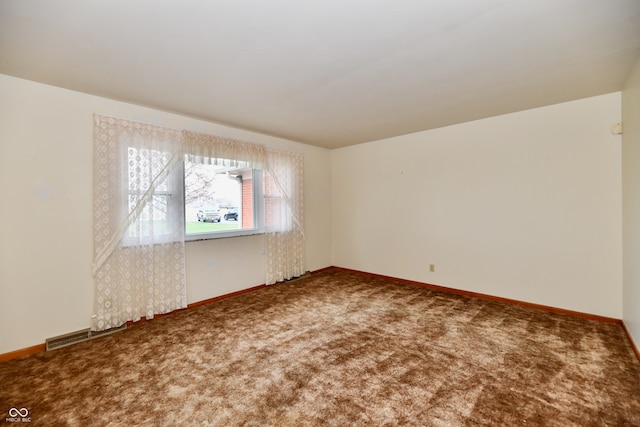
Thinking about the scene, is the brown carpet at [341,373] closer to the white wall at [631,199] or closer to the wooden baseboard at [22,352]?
the wooden baseboard at [22,352]

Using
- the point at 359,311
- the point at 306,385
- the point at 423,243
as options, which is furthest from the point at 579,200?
the point at 306,385

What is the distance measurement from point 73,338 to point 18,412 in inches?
39.5

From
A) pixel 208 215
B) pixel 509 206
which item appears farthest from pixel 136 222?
pixel 509 206

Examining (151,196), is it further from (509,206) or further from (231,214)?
(509,206)

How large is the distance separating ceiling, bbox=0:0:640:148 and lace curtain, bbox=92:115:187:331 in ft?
1.54

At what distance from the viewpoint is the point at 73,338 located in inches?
104

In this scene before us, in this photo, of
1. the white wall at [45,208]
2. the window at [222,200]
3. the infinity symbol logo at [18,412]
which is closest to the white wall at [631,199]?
the window at [222,200]

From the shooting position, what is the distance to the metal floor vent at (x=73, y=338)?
253cm

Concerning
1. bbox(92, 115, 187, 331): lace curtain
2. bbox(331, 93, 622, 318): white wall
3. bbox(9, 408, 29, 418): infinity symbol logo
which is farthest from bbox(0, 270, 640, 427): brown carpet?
bbox(331, 93, 622, 318): white wall

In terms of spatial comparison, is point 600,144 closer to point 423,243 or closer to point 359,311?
point 423,243

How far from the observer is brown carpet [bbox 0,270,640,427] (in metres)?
1.69

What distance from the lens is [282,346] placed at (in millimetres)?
2537

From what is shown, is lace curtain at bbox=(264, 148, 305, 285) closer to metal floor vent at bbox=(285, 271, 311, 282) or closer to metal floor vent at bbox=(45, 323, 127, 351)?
metal floor vent at bbox=(285, 271, 311, 282)

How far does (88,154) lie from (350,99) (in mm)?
2792
